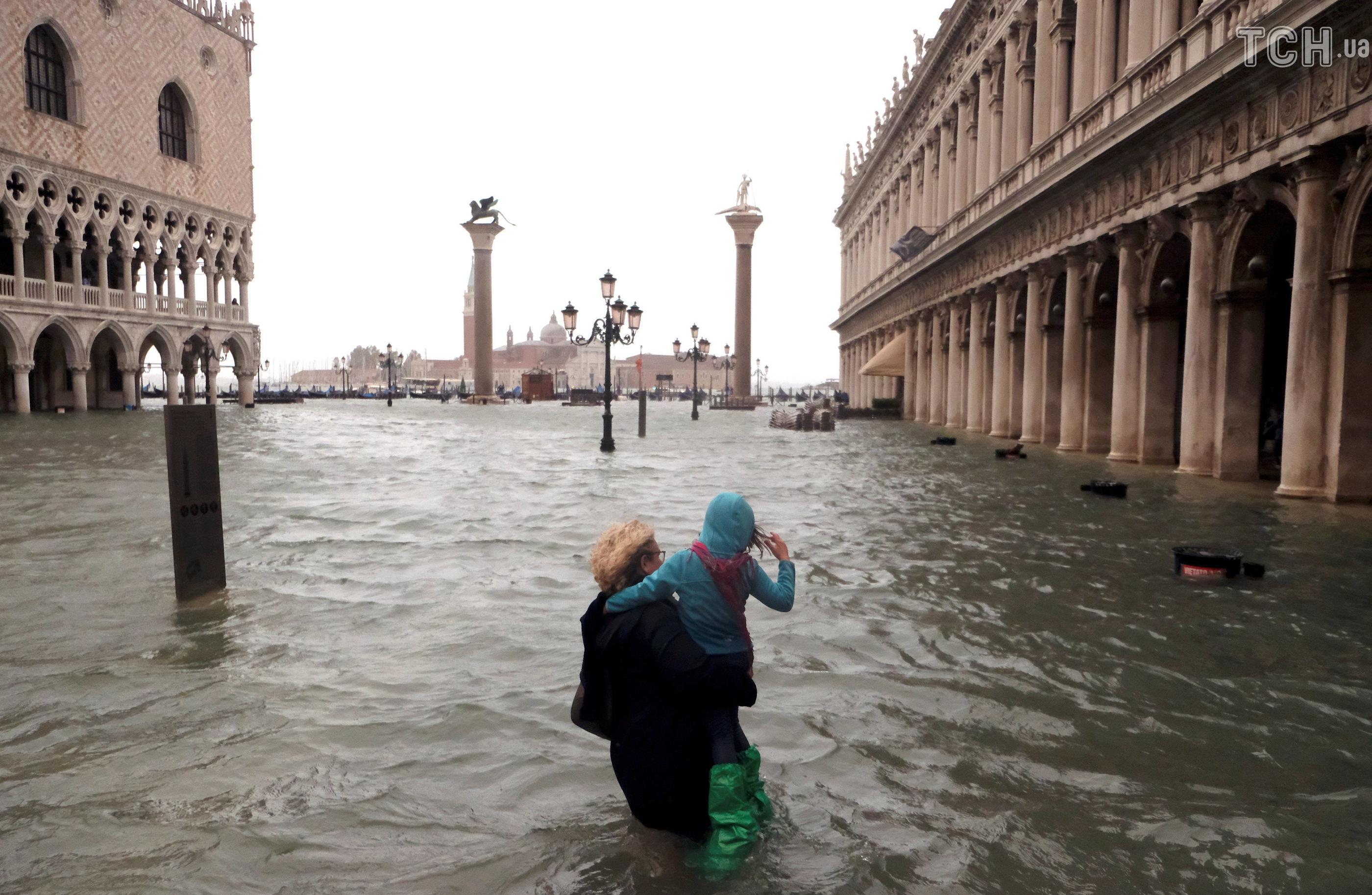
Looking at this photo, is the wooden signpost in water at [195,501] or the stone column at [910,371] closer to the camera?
the wooden signpost in water at [195,501]

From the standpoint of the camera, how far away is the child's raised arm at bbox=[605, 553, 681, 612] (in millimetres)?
2879

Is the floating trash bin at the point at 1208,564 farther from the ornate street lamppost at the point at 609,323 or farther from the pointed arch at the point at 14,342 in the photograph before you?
the pointed arch at the point at 14,342

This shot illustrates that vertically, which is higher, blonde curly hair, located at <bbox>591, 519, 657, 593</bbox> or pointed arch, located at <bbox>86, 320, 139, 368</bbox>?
pointed arch, located at <bbox>86, 320, 139, 368</bbox>

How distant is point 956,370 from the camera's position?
30.6 meters

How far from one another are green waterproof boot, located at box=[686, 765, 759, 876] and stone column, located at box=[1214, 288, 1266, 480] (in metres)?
12.9

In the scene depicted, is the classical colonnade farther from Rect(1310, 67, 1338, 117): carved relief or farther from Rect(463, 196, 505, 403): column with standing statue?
Rect(463, 196, 505, 403): column with standing statue

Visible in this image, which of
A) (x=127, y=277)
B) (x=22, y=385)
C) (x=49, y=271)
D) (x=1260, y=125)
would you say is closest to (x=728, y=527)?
(x=1260, y=125)

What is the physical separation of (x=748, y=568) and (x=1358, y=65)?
10604 mm

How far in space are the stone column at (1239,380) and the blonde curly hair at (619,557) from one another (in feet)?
42.6

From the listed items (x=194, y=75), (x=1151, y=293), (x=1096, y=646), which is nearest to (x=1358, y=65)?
(x=1151, y=293)

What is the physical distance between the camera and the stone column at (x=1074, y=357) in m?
19.3

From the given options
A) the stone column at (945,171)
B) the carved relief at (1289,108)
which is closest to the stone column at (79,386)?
the stone column at (945,171)

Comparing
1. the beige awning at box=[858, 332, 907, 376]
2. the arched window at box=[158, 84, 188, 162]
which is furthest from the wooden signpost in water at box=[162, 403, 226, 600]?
the arched window at box=[158, 84, 188, 162]

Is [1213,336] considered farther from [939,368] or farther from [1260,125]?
[939,368]
